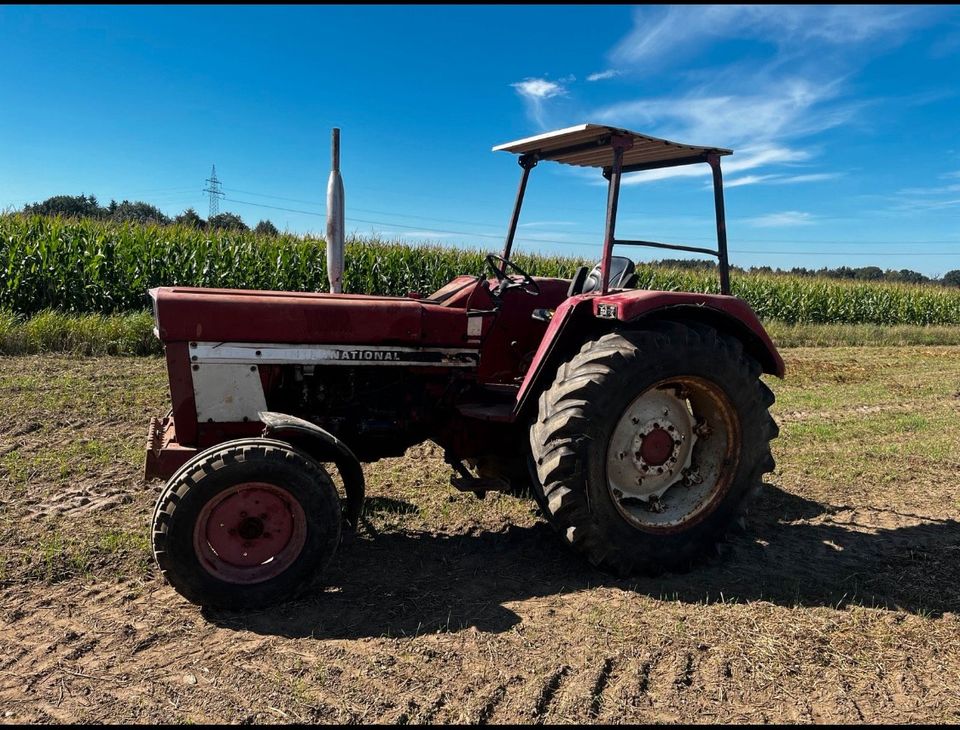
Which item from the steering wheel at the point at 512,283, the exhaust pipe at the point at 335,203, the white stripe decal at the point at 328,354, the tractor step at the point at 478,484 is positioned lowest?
the tractor step at the point at 478,484

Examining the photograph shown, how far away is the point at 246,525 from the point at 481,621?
3.78 ft

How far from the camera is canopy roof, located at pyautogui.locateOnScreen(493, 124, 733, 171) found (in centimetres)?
385

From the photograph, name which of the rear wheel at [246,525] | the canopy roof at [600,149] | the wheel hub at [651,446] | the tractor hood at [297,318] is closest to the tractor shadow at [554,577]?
the rear wheel at [246,525]

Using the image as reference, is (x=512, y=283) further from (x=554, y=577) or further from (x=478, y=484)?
(x=554, y=577)

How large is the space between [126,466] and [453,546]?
2619 millimetres

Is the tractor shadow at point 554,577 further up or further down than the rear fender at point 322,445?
further down

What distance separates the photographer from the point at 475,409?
3.94m

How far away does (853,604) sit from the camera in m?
3.38

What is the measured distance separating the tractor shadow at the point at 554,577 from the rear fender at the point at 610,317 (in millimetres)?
880

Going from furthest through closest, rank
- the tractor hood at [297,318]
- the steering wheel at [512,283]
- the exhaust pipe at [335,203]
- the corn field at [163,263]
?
1. the corn field at [163,263]
2. the exhaust pipe at [335,203]
3. the steering wheel at [512,283]
4. the tractor hood at [297,318]

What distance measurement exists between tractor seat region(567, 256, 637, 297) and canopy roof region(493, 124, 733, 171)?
0.66 meters

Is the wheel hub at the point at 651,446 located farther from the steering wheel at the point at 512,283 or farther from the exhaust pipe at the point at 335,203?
the exhaust pipe at the point at 335,203

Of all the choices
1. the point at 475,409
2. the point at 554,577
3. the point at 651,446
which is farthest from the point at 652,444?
the point at 475,409

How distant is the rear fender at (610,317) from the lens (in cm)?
360
